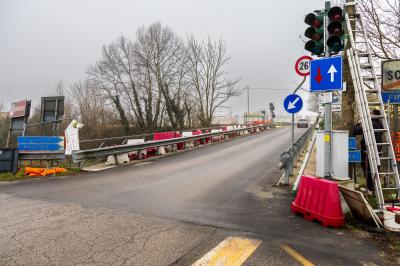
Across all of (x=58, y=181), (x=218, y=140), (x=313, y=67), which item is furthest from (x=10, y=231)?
(x=218, y=140)

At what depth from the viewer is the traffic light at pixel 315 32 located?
23.3 feet

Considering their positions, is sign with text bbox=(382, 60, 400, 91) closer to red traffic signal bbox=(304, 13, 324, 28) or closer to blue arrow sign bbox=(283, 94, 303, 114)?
red traffic signal bbox=(304, 13, 324, 28)

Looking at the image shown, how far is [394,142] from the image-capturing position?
23.9 feet

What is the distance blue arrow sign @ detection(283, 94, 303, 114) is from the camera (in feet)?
29.4

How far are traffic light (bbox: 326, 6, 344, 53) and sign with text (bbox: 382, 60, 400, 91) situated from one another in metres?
1.11

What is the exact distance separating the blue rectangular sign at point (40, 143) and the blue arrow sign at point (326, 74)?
9131 mm

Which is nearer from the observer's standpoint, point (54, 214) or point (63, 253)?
point (63, 253)

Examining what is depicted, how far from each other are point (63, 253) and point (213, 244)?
1.94 metres

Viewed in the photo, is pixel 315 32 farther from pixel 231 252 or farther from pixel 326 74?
pixel 231 252

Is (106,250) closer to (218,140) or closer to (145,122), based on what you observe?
(218,140)

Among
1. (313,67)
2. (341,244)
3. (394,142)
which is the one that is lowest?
(341,244)

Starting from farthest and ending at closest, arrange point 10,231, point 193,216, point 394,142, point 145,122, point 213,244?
point 145,122 → point 394,142 → point 193,216 → point 10,231 → point 213,244

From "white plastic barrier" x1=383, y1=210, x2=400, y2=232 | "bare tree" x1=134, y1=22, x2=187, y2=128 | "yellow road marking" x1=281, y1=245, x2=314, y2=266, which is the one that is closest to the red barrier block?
"white plastic barrier" x1=383, y1=210, x2=400, y2=232

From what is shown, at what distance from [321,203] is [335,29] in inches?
148
